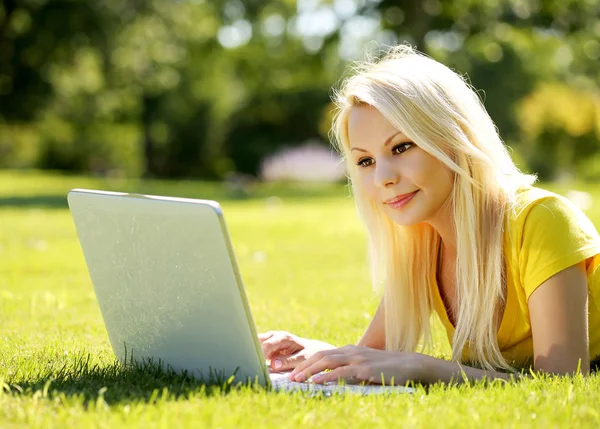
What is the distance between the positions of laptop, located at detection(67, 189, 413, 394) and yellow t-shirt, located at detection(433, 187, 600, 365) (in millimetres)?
604

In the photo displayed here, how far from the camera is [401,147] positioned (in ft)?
9.43

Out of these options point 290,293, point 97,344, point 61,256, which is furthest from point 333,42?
point 97,344

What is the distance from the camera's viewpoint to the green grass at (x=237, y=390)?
7.29 ft

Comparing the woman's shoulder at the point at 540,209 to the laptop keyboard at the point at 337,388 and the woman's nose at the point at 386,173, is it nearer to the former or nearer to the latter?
the woman's nose at the point at 386,173

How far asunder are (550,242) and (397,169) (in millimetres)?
558

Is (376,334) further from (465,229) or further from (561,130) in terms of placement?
(561,130)

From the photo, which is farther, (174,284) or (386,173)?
(386,173)

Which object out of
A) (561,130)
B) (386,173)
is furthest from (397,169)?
(561,130)

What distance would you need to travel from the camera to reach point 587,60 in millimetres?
30547

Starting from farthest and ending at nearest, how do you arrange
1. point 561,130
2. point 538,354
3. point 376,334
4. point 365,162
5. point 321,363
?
point 561,130
point 376,334
point 365,162
point 538,354
point 321,363

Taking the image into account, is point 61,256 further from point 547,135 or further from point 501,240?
point 547,135

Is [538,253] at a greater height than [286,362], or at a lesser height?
greater

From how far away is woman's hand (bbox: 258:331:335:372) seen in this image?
122 inches

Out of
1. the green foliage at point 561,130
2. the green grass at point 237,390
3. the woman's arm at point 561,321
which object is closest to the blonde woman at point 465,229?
the woman's arm at point 561,321
